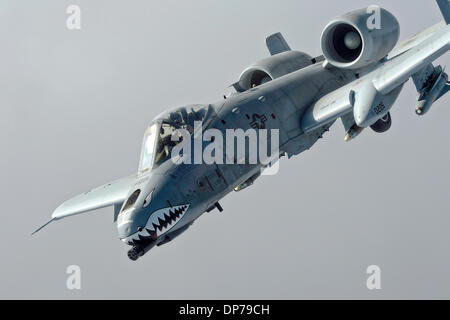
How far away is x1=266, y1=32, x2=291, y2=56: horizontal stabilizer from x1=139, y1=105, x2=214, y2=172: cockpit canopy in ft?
29.9

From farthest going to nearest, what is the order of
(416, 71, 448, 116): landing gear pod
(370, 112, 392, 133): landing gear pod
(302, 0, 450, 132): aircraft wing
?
1. (370, 112, 392, 133): landing gear pod
2. (416, 71, 448, 116): landing gear pod
3. (302, 0, 450, 132): aircraft wing

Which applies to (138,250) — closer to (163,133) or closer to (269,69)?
(163,133)

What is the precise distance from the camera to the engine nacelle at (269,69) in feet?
102

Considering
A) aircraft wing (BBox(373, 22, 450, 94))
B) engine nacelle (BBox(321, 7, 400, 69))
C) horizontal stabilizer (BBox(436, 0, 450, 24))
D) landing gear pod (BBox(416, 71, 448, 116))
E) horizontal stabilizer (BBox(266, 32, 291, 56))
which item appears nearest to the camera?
aircraft wing (BBox(373, 22, 450, 94))

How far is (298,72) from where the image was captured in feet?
100

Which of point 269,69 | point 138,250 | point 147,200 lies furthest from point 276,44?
point 138,250

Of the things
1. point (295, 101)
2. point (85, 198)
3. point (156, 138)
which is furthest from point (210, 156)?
point (85, 198)

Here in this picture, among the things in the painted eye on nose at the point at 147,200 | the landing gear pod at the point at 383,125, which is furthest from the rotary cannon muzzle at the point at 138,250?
the landing gear pod at the point at 383,125

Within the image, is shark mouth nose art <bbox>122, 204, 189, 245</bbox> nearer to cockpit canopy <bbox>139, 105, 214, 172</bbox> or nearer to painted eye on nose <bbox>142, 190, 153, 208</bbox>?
painted eye on nose <bbox>142, 190, 153, 208</bbox>

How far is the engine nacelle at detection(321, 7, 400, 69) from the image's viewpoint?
29234 millimetres

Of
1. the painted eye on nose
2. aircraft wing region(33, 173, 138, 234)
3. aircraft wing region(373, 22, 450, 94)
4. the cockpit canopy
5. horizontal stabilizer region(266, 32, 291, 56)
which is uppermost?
horizontal stabilizer region(266, 32, 291, 56)

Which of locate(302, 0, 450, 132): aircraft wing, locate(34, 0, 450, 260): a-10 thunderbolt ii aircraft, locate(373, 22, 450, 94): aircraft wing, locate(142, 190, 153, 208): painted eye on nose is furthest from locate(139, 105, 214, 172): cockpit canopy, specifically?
locate(373, 22, 450, 94): aircraft wing

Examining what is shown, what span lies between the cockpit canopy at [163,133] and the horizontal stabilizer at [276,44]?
9.11m

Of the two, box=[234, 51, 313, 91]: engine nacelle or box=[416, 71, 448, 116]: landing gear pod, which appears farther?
box=[234, 51, 313, 91]: engine nacelle
